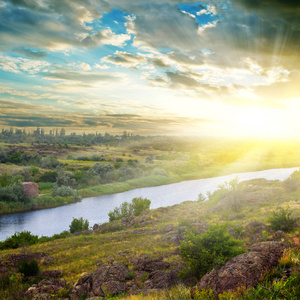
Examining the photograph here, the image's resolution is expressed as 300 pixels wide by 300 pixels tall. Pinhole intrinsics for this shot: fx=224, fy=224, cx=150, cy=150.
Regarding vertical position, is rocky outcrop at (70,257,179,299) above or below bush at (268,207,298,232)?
below

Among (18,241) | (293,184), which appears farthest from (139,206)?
(293,184)

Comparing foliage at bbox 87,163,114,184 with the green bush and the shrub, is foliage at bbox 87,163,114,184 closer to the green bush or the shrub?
the green bush

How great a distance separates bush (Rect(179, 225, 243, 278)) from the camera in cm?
845

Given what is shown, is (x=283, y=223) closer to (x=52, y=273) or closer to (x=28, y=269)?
(x=52, y=273)

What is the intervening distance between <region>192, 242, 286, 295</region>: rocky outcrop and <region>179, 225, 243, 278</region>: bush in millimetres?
1194

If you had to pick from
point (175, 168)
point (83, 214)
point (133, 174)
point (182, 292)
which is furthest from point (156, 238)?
point (175, 168)

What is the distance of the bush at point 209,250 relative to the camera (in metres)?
8.45

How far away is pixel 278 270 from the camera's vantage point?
6.29 metres

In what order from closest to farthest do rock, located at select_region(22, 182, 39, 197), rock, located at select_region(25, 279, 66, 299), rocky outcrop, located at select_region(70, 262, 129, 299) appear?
rocky outcrop, located at select_region(70, 262, 129, 299), rock, located at select_region(25, 279, 66, 299), rock, located at select_region(22, 182, 39, 197)

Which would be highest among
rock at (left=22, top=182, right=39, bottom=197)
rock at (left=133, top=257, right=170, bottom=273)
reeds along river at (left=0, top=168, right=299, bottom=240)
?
rock at (left=133, top=257, right=170, bottom=273)

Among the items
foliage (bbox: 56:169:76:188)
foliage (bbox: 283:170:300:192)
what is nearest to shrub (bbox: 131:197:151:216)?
foliage (bbox: 283:170:300:192)

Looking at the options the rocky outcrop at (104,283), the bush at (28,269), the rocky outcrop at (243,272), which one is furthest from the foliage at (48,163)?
the rocky outcrop at (243,272)

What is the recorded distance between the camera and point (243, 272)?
6191mm

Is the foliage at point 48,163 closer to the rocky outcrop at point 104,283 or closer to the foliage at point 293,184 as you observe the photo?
the foliage at point 293,184
